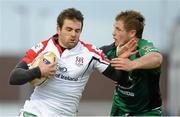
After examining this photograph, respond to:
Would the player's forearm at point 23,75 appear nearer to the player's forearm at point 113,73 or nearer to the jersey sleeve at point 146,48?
the player's forearm at point 113,73

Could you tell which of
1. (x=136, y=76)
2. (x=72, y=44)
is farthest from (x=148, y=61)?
(x=72, y=44)

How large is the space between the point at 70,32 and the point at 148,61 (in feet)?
3.88

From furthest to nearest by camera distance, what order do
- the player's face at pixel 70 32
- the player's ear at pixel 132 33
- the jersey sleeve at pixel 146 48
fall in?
the player's ear at pixel 132 33 → the jersey sleeve at pixel 146 48 → the player's face at pixel 70 32

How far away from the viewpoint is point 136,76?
12.5 metres

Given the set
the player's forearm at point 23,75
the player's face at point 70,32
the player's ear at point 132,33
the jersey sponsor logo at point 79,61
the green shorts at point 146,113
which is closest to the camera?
the player's forearm at point 23,75

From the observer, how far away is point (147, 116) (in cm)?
1269

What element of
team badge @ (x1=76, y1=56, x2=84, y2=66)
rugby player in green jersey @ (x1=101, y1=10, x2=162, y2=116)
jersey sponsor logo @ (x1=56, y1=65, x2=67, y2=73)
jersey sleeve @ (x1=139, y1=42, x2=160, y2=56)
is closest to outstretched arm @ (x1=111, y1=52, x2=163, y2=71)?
rugby player in green jersey @ (x1=101, y1=10, x2=162, y2=116)

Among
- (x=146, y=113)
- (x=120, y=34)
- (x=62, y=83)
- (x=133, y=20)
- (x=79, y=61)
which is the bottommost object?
(x=146, y=113)

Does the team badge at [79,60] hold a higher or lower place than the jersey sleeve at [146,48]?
lower

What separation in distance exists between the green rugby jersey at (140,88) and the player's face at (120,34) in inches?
8.9

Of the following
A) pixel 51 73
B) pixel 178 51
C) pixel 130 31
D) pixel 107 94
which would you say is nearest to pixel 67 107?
pixel 51 73

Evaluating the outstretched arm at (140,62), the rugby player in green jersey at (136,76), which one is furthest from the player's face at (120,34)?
the outstretched arm at (140,62)

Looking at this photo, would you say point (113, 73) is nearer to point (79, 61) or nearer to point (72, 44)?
point (79, 61)

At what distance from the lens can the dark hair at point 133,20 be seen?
12.5m
